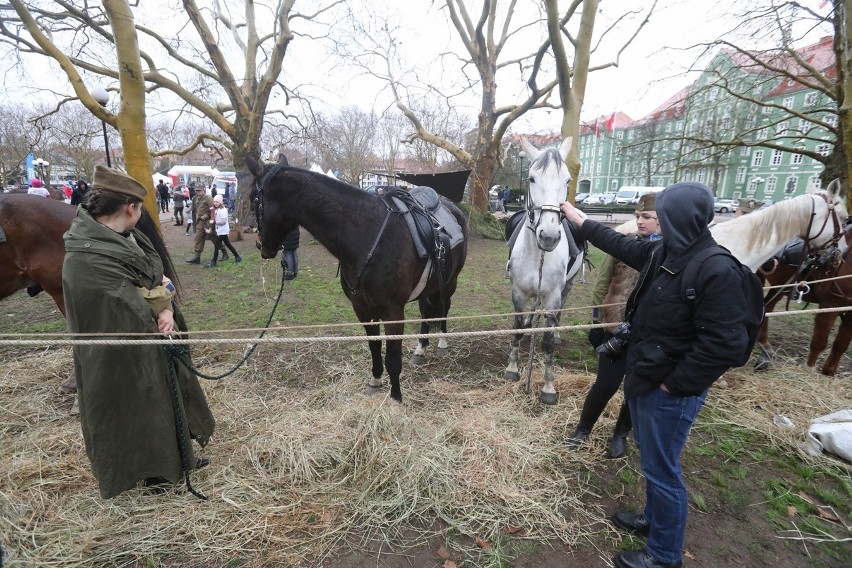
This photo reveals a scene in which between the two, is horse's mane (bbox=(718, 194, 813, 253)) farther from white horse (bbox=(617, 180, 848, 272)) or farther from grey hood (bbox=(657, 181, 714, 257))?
grey hood (bbox=(657, 181, 714, 257))

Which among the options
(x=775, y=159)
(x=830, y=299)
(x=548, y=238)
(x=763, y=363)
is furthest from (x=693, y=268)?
(x=775, y=159)

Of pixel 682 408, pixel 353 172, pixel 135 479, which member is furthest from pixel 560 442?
pixel 353 172

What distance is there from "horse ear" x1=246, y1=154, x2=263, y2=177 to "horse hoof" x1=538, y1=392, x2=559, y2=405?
10.8 ft

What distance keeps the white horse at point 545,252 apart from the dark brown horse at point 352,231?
114 centimetres

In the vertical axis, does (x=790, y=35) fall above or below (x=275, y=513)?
above

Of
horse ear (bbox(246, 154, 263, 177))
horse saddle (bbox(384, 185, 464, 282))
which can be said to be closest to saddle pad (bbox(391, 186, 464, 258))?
horse saddle (bbox(384, 185, 464, 282))

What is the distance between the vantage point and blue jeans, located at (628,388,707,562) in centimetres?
185

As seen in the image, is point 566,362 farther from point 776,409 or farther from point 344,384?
point 344,384

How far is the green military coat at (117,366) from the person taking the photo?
2016mm

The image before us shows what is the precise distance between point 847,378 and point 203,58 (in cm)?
1701

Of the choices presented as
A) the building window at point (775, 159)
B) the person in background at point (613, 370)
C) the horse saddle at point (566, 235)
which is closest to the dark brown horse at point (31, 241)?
the horse saddle at point (566, 235)

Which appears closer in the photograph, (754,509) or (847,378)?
(754,509)

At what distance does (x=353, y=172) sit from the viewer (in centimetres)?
3073

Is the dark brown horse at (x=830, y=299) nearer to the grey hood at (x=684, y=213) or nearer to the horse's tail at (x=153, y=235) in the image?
the grey hood at (x=684, y=213)
